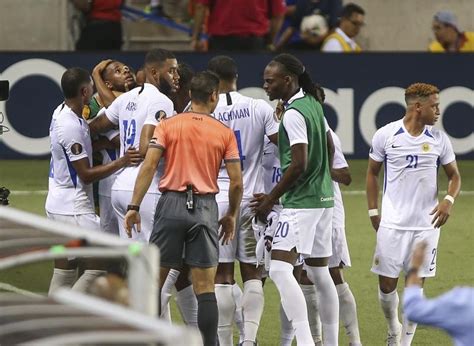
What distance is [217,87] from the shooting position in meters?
8.43

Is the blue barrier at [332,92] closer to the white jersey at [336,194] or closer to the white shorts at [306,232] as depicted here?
the white jersey at [336,194]

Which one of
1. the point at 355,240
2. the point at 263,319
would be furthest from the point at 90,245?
the point at 355,240

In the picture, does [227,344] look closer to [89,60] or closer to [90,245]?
[90,245]

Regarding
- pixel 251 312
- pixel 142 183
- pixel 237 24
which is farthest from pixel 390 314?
pixel 237 24

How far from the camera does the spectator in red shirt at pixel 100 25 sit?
57.0ft

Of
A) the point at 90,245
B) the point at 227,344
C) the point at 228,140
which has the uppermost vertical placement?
the point at 228,140

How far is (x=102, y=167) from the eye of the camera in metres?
9.03

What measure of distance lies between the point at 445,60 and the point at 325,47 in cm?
163

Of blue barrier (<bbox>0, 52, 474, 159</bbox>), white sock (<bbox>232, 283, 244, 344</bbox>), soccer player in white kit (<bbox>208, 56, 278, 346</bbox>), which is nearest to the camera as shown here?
soccer player in white kit (<bbox>208, 56, 278, 346</bbox>)

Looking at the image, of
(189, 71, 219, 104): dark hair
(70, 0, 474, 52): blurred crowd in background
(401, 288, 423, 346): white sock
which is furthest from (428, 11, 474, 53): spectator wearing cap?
(189, 71, 219, 104): dark hair

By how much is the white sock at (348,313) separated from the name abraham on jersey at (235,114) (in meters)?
1.39

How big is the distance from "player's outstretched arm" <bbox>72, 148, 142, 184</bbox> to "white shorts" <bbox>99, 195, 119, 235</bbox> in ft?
1.46

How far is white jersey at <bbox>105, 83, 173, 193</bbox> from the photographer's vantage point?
349 inches

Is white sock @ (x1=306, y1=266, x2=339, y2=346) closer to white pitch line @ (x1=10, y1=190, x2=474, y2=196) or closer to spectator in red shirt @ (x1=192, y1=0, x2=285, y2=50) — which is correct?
white pitch line @ (x1=10, y1=190, x2=474, y2=196)
